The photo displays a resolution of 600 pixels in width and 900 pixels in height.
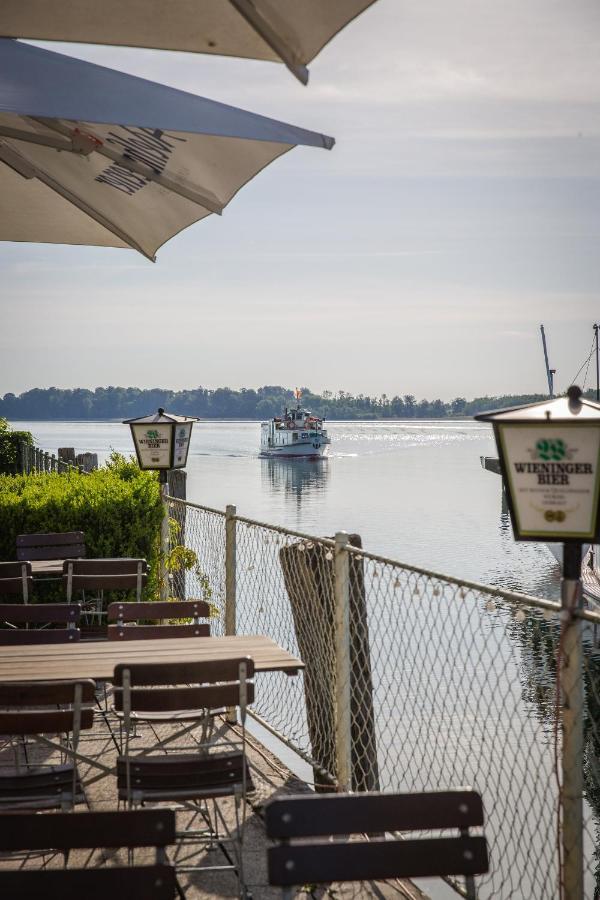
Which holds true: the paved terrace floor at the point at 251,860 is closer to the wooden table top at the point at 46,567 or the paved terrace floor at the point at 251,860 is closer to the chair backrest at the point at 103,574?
the chair backrest at the point at 103,574

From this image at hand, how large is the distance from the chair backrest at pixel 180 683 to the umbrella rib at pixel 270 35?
2073 millimetres

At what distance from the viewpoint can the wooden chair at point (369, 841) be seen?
2367 mm

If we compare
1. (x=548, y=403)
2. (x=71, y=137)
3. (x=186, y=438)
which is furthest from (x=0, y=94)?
(x=186, y=438)

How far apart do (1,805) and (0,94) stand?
7.83 ft

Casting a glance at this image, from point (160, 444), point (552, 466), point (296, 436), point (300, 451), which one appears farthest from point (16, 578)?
point (300, 451)

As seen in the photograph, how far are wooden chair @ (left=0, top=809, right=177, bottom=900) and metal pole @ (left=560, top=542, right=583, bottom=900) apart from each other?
1185 mm

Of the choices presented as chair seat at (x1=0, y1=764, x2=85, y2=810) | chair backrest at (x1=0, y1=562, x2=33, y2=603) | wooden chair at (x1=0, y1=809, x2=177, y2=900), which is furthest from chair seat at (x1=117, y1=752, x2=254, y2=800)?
chair backrest at (x1=0, y1=562, x2=33, y2=603)

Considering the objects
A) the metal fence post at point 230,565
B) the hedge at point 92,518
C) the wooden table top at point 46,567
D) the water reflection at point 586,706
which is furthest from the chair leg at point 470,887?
the hedge at point 92,518

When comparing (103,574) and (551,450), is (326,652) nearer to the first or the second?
(103,574)

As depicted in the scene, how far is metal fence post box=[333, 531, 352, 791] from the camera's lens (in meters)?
4.69

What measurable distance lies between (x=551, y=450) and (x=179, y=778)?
1.87 meters

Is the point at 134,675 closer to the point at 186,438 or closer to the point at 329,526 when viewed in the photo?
the point at 186,438

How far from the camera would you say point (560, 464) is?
2.81m

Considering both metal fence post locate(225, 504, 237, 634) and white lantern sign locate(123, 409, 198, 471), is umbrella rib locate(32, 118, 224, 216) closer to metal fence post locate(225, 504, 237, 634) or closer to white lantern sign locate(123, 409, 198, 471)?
metal fence post locate(225, 504, 237, 634)
